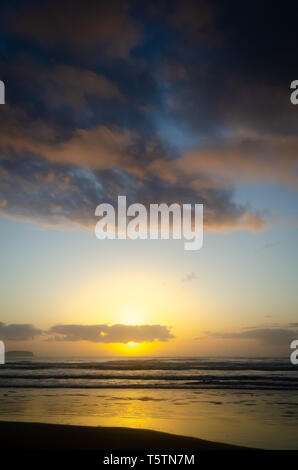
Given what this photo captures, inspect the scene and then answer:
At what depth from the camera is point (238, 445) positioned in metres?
11.1

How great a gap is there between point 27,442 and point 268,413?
10.5 meters

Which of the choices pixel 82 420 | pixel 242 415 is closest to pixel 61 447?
pixel 82 420

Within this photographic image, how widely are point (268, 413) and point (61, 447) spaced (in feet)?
32.1

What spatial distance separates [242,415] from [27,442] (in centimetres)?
909
